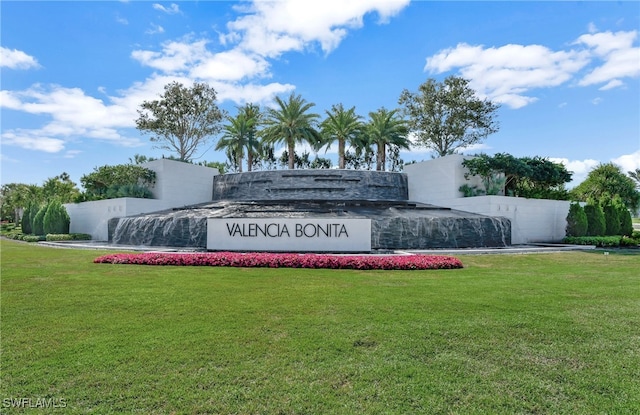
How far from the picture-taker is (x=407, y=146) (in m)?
34.2

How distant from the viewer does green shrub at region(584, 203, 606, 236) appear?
2123 cm

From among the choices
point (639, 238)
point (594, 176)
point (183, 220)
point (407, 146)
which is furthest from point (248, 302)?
point (594, 176)

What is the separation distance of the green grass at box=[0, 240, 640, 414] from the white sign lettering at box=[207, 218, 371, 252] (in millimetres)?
7284

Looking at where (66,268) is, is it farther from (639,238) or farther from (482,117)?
A: (482,117)

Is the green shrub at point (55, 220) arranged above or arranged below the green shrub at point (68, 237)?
above

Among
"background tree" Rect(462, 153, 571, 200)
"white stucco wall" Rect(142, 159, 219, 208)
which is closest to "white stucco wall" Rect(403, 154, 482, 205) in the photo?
"background tree" Rect(462, 153, 571, 200)

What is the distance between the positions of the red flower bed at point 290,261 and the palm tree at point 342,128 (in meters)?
24.1

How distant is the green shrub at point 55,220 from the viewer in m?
26.0

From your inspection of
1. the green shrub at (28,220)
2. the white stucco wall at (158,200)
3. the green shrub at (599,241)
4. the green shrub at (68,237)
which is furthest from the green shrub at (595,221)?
the green shrub at (28,220)

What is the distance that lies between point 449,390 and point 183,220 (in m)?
16.2

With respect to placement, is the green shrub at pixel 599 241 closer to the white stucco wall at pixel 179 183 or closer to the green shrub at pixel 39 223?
the white stucco wall at pixel 179 183

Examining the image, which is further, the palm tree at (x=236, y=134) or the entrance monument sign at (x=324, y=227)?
the palm tree at (x=236, y=134)

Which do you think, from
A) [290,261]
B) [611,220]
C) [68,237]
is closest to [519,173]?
[611,220]

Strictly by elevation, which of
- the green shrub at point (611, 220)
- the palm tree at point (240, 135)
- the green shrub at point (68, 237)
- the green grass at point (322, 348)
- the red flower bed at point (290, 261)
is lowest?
the green grass at point (322, 348)
